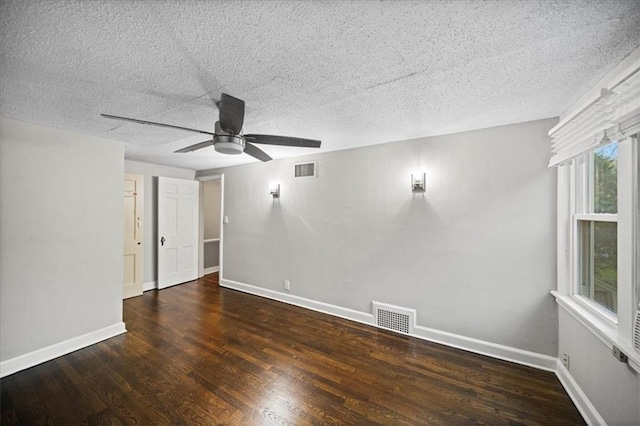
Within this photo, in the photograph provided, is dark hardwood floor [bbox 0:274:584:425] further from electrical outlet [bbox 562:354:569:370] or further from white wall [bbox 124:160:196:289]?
white wall [bbox 124:160:196:289]

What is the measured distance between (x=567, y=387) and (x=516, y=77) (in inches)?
95.5

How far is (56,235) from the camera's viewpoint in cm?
246

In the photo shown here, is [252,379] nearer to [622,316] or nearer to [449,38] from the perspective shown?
[622,316]

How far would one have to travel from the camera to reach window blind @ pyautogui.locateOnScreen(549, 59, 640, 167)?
1.21 m

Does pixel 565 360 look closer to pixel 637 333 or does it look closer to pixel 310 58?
pixel 637 333

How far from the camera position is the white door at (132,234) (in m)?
3.96

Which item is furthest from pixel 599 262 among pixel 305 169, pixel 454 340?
pixel 305 169

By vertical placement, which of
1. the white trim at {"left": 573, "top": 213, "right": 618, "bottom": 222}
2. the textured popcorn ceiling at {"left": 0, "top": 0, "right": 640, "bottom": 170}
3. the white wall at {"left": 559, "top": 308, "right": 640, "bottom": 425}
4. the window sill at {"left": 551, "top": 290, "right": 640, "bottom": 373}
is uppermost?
the textured popcorn ceiling at {"left": 0, "top": 0, "right": 640, "bottom": 170}

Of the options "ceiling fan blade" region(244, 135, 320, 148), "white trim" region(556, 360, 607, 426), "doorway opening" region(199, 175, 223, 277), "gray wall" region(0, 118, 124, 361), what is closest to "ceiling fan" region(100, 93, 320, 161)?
"ceiling fan blade" region(244, 135, 320, 148)

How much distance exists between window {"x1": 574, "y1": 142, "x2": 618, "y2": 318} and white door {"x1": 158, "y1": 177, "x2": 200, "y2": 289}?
5.62 metres

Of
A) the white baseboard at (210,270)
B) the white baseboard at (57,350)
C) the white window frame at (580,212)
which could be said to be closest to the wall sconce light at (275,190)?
the white baseboard at (57,350)

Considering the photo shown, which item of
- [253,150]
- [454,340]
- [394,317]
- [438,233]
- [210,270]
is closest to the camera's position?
[253,150]

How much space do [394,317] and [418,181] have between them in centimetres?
167

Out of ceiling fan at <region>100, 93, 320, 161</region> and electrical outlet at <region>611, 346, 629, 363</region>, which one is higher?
ceiling fan at <region>100, 93, 320, 161</region>
